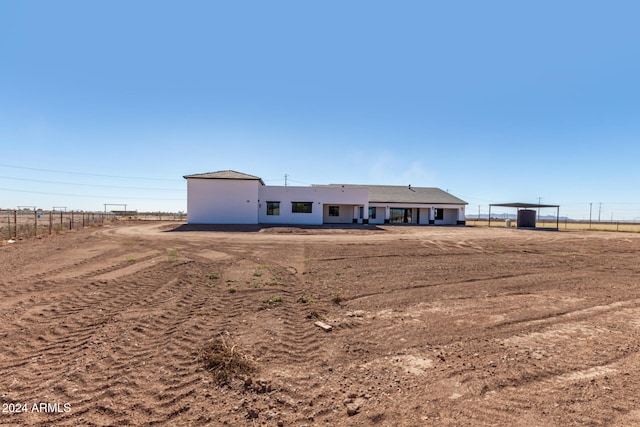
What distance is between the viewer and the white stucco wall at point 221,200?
32.2 m

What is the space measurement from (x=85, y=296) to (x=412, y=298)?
22.6 feet

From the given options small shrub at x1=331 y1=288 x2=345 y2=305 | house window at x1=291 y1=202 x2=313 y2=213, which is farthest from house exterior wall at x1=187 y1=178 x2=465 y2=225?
small shrub at x1=331 y1=288 x2=345 y2=305

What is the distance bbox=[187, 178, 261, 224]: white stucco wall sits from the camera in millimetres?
32156

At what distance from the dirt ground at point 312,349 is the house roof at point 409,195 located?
33.9m

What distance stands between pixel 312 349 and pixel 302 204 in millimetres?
31652

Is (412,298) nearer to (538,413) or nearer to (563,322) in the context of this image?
(563,322)

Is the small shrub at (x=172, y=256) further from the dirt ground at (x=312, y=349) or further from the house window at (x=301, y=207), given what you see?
the house window at (x=301, y=207)

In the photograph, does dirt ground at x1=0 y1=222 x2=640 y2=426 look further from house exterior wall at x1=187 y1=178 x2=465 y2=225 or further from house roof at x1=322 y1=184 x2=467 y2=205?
house roof at x1=322 y1=184 x2=467 y2=205

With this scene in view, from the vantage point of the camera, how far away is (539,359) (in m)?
4.09

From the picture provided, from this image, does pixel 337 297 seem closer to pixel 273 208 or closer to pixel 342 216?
pixel 273 208

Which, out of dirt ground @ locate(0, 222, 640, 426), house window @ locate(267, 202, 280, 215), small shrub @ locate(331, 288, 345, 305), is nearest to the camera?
dirt ground @ locate(0, 222, 640, 426)

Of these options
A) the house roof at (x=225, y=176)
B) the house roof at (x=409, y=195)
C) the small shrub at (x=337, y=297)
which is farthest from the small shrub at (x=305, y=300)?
the house roof at (x=409, y=195)

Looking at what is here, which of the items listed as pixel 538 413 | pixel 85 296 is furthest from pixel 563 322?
pixel 85 296

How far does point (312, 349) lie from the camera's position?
4387 millimetres
